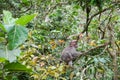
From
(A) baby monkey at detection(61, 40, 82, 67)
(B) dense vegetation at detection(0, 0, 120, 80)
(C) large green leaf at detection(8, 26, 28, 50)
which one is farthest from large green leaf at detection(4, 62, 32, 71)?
(A) baby monkey at detection(61, 40, 82, 67)

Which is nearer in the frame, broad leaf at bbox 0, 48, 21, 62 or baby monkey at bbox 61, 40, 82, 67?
broad leaf at bbox 0, 48, 21, 62

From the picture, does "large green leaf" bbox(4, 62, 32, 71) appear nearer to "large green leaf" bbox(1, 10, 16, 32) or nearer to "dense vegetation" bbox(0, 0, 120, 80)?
"dense vegetation" bbox(0, 0, 120, 80)

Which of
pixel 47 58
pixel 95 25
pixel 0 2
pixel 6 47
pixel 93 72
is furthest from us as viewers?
pixel 0 2

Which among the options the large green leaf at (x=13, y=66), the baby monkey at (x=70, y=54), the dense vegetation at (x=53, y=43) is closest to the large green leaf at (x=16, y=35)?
the dense vegetation at (x=53, y=43)

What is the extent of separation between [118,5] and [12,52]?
2.18 m

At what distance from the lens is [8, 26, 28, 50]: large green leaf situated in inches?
48.9

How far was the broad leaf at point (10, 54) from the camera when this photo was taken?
4.24 feet

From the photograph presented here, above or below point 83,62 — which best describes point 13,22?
above

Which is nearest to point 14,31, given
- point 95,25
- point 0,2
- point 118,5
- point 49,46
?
point 118,5

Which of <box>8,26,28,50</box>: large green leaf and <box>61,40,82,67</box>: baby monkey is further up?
<box>8,26,28,50</box>: large green leaf

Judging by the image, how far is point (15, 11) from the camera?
5.15 meters

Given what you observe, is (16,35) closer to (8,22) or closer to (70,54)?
(8,22)

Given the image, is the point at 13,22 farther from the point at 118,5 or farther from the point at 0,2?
the point at 0,2

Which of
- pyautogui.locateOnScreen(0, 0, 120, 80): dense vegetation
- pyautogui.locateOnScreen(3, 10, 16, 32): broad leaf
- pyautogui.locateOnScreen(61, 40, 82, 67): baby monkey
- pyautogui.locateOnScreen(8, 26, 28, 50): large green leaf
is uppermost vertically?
pyautogui.locateOnScreen(3, 10, 16, 32): broad leaf
